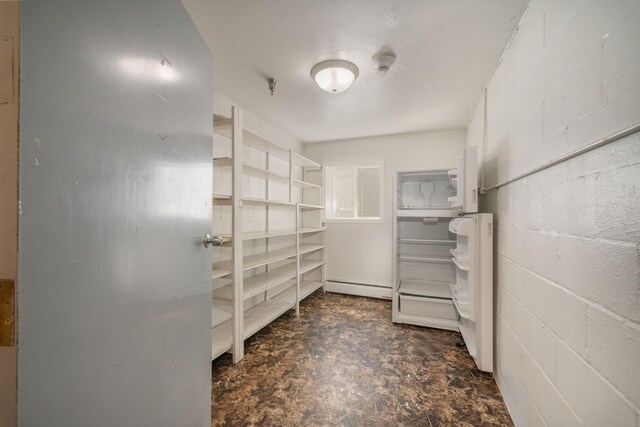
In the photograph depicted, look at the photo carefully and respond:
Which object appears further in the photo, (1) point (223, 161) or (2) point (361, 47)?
(1) point (223, 161)

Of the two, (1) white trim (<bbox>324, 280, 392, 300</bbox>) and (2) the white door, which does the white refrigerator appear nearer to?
(1) white trim (<bbox>324, 280, 392, 300</bbox>)

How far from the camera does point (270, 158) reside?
320 centimetres

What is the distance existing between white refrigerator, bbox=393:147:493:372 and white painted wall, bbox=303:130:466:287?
0.97 feet

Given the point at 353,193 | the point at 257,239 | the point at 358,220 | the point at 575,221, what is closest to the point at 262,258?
the point at 257,239

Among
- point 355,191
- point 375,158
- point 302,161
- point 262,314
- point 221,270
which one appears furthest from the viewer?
point 355,191

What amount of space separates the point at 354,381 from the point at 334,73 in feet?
7.24

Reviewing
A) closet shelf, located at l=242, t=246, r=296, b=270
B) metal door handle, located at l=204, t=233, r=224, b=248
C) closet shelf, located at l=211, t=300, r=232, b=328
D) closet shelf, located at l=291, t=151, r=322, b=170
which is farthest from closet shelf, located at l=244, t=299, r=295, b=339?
closet shelf, located at l=291, t=151, r=322, b=170

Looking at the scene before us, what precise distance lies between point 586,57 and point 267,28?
1.50m

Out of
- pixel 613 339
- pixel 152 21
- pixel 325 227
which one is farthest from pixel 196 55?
pixel 325 227

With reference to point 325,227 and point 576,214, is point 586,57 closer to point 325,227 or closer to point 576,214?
point 576,214

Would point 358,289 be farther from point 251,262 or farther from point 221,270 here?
point 221,270

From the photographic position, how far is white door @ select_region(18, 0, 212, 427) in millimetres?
473

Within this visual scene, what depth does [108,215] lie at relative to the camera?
2.05 ft

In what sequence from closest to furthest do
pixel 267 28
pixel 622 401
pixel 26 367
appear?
pixel 26 367
pixel 622 401
pixel 267 28
